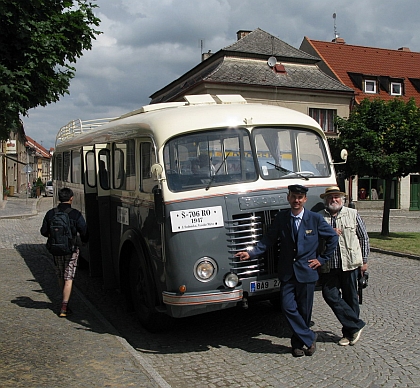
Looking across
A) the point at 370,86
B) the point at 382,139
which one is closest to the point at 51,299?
the point at 382,139

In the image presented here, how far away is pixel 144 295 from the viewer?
693 cm

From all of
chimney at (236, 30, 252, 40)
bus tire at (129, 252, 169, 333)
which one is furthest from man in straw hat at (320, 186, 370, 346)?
chimney at (236, 30, 252, 40)

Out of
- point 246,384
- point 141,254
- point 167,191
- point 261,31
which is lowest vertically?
point 246,384

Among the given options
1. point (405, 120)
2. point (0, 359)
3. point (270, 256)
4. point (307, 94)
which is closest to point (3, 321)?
point (0, 359)

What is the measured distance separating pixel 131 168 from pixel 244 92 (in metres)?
28.9

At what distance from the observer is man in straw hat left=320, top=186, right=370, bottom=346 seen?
19.8 feet

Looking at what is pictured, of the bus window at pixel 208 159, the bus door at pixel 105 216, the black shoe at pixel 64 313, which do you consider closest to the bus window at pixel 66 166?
the bus door at pixel 105 216

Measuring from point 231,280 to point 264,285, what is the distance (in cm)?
43

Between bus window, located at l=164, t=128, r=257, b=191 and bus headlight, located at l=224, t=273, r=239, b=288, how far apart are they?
1.03 meters

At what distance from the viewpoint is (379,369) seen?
5.45m

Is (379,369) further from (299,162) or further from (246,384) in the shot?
(299,162)

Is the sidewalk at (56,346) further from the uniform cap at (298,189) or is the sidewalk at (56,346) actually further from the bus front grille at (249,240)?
the uniform cap at (298,189)

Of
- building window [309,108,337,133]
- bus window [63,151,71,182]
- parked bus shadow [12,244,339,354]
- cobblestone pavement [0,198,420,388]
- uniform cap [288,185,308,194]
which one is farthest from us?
building window [309,108,337,133]

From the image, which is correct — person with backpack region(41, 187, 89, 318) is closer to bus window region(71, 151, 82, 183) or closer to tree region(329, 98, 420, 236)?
bus window region(71, 151, 82, 183)
